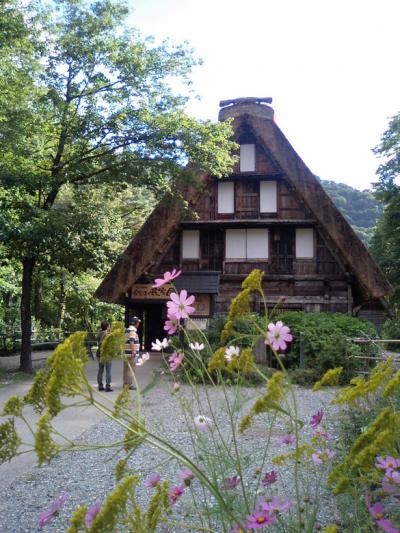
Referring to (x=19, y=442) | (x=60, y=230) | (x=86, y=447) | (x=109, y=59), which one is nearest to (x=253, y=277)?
(x=86, y=447)

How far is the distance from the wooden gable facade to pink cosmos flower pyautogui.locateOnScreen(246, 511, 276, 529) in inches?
539

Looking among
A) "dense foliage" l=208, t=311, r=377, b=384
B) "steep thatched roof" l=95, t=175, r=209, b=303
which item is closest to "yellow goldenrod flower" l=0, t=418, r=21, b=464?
"dense foliage" l=208, t=311, r=377, b=384

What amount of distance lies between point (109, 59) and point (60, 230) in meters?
4.25

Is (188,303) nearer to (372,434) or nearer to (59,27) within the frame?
(372,434)

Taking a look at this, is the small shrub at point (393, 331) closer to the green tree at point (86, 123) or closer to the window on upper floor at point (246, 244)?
the window on upper floor at point (246, 244)

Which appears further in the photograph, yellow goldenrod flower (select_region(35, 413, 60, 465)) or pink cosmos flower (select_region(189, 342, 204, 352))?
pink cosmos flower (select_region(189, 342, 204, 352))

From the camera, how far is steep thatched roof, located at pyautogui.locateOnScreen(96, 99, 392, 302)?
49.3 ft

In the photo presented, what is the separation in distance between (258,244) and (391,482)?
14.9 m

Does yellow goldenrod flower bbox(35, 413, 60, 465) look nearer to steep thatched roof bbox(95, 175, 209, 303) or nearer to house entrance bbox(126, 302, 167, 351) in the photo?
steep thatched roof bbox(95, 175, 209, 303)

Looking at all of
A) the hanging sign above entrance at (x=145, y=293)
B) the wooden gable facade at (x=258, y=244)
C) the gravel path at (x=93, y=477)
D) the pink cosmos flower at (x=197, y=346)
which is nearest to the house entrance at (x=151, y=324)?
the wooden gable facade at (x=258, y=244)

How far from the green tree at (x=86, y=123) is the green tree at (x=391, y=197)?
8.29m

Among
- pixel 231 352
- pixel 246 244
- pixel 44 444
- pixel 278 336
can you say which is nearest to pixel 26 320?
pixel 246 244

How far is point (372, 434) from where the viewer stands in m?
1.08

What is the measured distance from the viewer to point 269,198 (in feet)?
53.1
